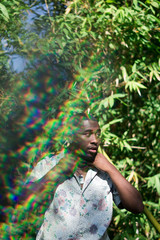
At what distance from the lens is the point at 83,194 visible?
3.07 ft

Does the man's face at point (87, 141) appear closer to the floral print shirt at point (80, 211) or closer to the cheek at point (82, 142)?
the cheek at point (82, 142)

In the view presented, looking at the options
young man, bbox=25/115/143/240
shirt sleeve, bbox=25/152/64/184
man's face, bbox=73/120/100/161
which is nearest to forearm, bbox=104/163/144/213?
Result: young man, bbox=25/115/143/240

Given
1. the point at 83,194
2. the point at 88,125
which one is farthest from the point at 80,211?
the point at 88,125

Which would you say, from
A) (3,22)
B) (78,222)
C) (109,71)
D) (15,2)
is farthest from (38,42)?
(78,222)

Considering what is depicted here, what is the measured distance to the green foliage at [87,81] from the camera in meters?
1.11

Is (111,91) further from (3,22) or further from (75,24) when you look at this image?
(3,22)

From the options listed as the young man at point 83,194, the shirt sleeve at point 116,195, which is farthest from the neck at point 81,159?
the shirt sleeve at point 116,195

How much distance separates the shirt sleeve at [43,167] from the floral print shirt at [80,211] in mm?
19

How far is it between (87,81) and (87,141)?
871 millimetres

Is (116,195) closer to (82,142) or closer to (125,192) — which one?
(125,192)

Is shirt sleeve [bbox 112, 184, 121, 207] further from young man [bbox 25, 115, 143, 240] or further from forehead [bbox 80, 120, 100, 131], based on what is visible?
forehead [bbox 80, 120, 100, 131]

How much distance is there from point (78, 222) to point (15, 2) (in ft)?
3.90

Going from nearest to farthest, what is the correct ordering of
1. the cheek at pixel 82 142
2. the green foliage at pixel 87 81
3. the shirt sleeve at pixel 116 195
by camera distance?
the cheek at pixel 82 142
the shirt sleeve at pixel 116 195
the green foliage at pixel 87 81

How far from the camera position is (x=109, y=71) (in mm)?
1843
